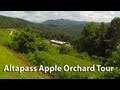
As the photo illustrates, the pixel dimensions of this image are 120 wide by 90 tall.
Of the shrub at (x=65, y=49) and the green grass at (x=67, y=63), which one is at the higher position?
the shrub at (x=65, y=49)

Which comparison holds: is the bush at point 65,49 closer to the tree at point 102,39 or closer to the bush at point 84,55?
the bush at point 84,55

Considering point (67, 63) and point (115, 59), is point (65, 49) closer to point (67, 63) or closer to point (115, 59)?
point (67, 63)

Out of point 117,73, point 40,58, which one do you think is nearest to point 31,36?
point 40,58

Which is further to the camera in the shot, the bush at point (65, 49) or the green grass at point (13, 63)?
the bush at point (65, 49)

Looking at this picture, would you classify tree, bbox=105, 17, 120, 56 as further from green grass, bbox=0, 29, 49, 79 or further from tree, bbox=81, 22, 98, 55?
green grass, bbox=0, 29, 49, 79

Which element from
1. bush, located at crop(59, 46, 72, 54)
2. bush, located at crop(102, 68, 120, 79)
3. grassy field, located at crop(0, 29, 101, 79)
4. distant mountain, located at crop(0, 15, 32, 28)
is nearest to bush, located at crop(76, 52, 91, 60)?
grassy field, located at crop(0, 29, 101, 79)

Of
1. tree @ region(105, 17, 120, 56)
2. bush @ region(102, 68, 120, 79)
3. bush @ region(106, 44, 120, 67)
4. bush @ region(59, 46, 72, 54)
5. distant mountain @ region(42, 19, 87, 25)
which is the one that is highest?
distant mountain @ region(42, 19, 87, 25)

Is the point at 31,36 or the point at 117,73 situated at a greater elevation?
the point at 31,36

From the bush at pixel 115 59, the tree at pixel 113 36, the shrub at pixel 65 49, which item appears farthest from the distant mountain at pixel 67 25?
the bush at pixel 115 59

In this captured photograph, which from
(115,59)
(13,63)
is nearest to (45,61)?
(13,63)

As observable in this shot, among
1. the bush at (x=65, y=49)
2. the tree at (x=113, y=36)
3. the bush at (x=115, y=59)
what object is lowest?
the bush at (x=115, y=59)
